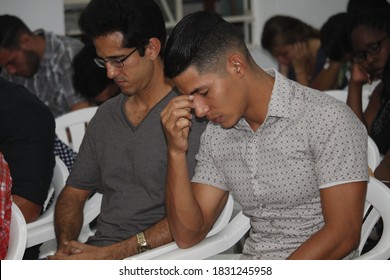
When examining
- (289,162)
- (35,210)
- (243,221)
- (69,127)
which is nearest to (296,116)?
(289,162)


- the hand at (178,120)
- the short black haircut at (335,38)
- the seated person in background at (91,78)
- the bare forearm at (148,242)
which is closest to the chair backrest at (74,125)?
the seated person in background at (91,78)

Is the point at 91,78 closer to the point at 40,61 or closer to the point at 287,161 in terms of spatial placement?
the point at 40,61

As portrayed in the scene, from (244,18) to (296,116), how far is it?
375 centimetres

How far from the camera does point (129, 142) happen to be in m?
2.16

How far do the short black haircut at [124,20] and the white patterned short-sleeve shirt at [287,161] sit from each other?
0.41 m

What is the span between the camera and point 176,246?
1.96 meters

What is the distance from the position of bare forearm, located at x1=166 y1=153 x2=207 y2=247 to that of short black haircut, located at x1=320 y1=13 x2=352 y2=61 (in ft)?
6.91

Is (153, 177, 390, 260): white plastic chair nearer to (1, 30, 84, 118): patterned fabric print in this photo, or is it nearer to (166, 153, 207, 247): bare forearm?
(166, 153, 207, 247): bare forearm

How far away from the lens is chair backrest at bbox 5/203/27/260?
1716 millimetres

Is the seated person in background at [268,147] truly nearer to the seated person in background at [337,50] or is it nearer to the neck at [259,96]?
the neck at [259,96]

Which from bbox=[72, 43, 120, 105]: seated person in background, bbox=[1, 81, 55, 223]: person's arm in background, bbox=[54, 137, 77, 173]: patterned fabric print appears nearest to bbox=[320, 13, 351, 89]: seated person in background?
bbox=[72, 43, 120, 105]: seated person in background

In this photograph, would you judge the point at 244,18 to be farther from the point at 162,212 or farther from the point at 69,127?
the point at 162,212

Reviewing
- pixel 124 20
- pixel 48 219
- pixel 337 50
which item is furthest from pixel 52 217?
pixel 337 50

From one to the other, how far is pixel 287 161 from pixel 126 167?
61 centimetres
